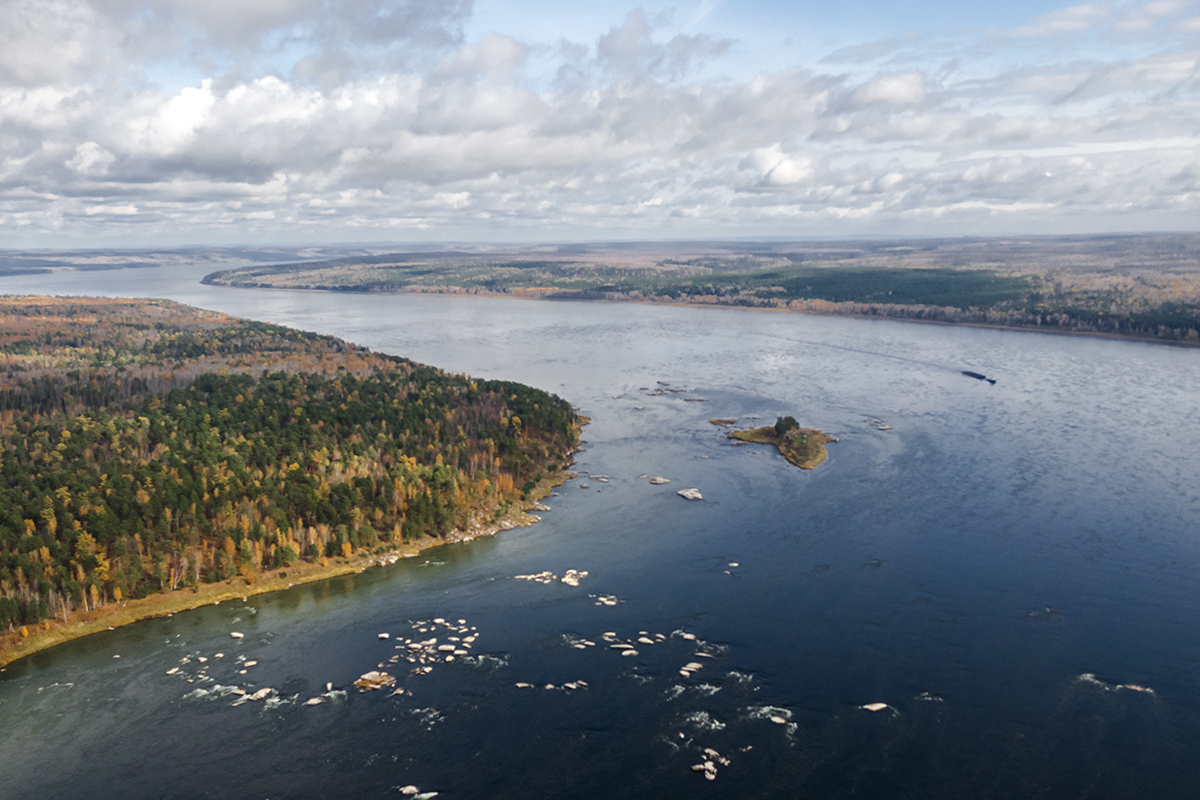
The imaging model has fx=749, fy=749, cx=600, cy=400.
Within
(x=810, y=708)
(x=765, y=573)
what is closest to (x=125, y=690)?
(x=810, y=708)

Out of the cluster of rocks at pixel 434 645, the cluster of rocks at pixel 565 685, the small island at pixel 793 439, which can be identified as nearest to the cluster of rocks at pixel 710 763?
the cluster of rocks at pixel 565 685

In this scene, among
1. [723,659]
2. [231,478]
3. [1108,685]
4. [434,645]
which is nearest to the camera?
[1108,685]

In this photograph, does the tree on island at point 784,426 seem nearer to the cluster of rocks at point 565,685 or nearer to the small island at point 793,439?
the small island at point 793,439

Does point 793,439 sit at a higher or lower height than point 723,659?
higher

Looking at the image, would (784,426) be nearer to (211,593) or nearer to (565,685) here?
(565,685)

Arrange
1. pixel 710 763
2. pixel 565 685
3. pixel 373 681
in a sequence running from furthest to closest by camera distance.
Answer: pixel 373 681 → pixel 565 685 → pixel 710 763

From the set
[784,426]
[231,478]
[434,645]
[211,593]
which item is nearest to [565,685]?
[434,645]

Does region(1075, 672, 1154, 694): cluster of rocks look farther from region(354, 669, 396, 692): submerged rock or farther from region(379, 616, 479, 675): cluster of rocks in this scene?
region(354, 669, 396, 692): submerged rock
